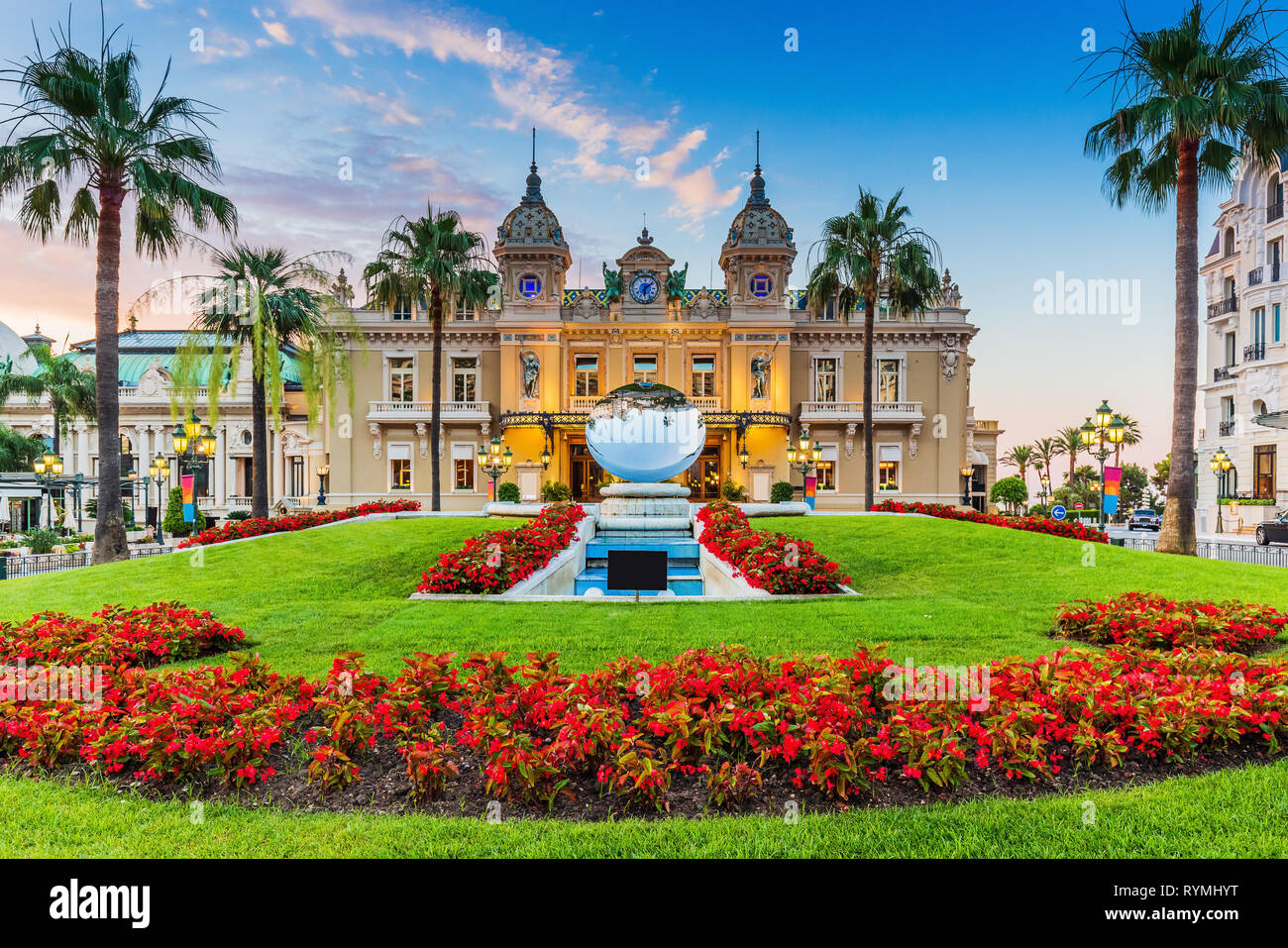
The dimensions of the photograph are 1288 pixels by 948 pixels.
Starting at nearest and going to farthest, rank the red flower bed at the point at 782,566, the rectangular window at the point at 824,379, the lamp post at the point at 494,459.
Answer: the red flower bed at the point at 782,566
the lamp post at the point at 494,459
the rectangular window at the point at 824,379

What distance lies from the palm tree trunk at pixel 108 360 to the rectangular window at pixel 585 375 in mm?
23717

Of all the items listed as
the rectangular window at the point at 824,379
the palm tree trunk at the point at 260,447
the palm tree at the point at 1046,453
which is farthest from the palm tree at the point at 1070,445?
the palm tree trunk at the point at 260,447

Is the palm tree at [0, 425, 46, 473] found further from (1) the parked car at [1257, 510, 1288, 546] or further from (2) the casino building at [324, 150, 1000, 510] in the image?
(1) the parked car at [1257, 510, 1288, 546]

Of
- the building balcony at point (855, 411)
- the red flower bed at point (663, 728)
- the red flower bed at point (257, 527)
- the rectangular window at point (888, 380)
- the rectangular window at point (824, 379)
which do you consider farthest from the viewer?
the rectangular window at point (888, 380)

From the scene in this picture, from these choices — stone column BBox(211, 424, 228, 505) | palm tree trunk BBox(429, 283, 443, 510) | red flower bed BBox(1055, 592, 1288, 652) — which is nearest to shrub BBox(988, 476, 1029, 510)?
red flower bed BBox(1055, 592, 1288, 652)

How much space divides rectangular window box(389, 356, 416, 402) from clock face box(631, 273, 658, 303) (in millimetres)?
13433

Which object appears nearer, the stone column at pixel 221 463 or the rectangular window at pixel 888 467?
the rectangular window at pixel 888 467

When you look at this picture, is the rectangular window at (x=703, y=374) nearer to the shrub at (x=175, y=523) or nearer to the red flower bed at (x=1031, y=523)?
the red flower bed at (x=1031, y=523)

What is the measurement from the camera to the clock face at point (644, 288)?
3772 cm

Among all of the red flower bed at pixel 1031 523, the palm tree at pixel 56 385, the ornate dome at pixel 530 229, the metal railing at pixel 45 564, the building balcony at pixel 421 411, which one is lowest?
the metal railing at pixel 45 564

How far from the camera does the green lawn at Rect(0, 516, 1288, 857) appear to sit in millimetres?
3645

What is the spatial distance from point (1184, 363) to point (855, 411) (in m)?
20.7
